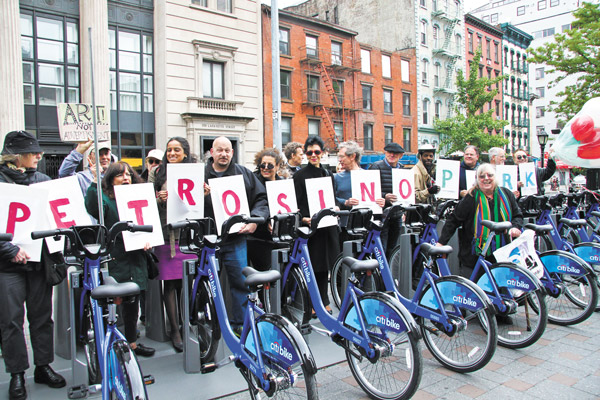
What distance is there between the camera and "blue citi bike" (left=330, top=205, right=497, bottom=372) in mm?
4199

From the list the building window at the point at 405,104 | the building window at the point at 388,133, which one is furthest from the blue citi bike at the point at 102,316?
the building window at the point at 405,104

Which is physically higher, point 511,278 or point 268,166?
point 268,166

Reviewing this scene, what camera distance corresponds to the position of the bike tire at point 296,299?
4633mm

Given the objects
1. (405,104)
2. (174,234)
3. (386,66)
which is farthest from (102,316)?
(405,104)

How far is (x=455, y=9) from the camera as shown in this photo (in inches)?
1690

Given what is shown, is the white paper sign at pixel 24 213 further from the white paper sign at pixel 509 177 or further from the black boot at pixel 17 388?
the white paper sign at pixel 509 177

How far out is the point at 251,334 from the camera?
3420mm

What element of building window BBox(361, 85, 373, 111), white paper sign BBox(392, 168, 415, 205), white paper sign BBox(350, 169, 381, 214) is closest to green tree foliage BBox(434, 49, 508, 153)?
building window BBox(361, 85, 373, 111)

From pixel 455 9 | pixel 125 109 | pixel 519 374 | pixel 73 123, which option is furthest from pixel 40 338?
pixel 455 9

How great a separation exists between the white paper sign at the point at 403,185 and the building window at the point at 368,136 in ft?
92.6

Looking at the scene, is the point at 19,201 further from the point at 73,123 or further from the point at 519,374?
the point at 519,374

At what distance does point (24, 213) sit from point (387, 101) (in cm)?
3414

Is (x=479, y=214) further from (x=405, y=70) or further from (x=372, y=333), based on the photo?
(x=405, y=70)

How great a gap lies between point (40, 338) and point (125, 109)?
1806 centimetres
